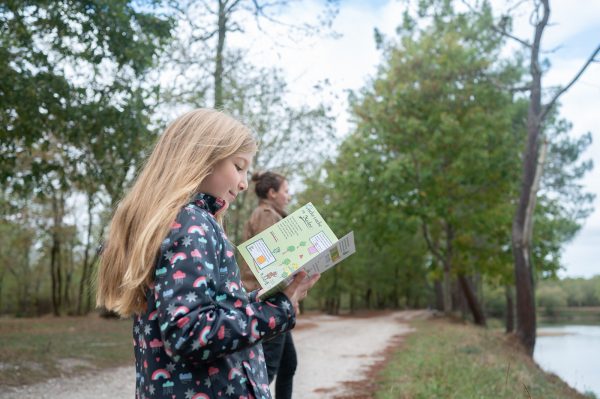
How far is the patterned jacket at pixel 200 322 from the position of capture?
178 centimetres

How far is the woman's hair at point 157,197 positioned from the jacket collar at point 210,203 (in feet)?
0.14

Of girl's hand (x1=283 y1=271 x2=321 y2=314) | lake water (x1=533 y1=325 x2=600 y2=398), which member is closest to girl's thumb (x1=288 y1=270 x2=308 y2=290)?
girl's hand (x1=283 y1=271 x2=321 y2=314)

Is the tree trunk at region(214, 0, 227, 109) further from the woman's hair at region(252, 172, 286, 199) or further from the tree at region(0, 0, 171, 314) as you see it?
the woman's hair at region(252, 172, 286, 199)

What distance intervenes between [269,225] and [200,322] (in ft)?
9.71

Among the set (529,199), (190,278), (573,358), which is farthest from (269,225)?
(573,358)

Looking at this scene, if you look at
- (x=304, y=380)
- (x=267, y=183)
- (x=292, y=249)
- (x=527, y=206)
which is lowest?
(x=304, y=380)

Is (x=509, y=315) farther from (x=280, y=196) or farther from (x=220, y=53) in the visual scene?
(x=280, y=196)

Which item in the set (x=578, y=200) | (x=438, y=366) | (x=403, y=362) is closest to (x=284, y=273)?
(x=438, y=366)

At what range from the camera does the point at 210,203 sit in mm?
→ 2168

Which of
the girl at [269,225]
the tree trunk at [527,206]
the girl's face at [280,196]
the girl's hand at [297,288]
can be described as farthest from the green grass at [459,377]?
the girl's hand at [297,288]

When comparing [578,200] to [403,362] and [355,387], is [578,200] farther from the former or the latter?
[355,387]

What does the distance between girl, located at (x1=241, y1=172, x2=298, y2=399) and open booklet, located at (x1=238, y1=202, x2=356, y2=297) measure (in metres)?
1.99

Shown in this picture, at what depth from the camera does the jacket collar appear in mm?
2113

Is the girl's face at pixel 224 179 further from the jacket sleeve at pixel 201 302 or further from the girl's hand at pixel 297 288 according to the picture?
the girl's hand at pixel 297 288
